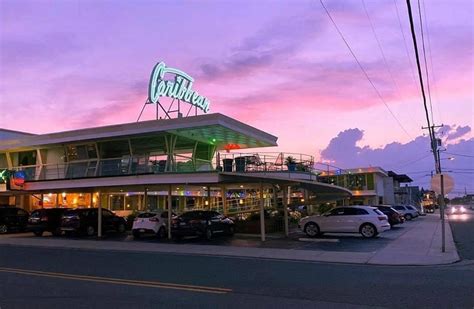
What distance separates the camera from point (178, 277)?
474 inches

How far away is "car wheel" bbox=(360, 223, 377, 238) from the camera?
25.1 m

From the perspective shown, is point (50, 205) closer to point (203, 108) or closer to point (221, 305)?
point (203, 108)

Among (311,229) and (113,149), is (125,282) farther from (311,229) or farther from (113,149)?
(113,149)

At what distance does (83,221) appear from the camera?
93.9ft

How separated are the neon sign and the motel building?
0.07 meters

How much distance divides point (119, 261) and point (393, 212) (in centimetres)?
2421

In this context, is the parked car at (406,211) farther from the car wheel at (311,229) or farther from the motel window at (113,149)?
the motel window at (113,149)

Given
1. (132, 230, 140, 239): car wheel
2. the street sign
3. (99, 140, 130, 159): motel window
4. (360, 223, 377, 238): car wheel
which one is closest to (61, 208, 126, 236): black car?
(132, 230, 140, 239): car wheel

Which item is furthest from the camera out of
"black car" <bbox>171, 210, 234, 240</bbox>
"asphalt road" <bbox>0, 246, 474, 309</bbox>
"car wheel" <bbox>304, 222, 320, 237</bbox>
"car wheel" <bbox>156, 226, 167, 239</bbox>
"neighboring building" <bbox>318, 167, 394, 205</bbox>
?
"neighboring building" <bbox>318, 167, 394, 205</bbox>

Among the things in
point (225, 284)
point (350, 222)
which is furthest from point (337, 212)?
point (225, 284)

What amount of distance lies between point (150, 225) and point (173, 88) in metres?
10.5

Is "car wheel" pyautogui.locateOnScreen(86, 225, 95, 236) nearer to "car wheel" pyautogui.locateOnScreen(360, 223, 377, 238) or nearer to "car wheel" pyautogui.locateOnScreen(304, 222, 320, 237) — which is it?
"car wheel" pyautogui.locateOnScreen(304, 222, 320, 237)

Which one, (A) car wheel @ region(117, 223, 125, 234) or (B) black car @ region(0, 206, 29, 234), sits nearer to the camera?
(A) car wheel @ region(117, 223, 125, 234)

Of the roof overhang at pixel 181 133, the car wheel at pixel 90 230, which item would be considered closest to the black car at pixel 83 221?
the car wheel at pixel 90 230
